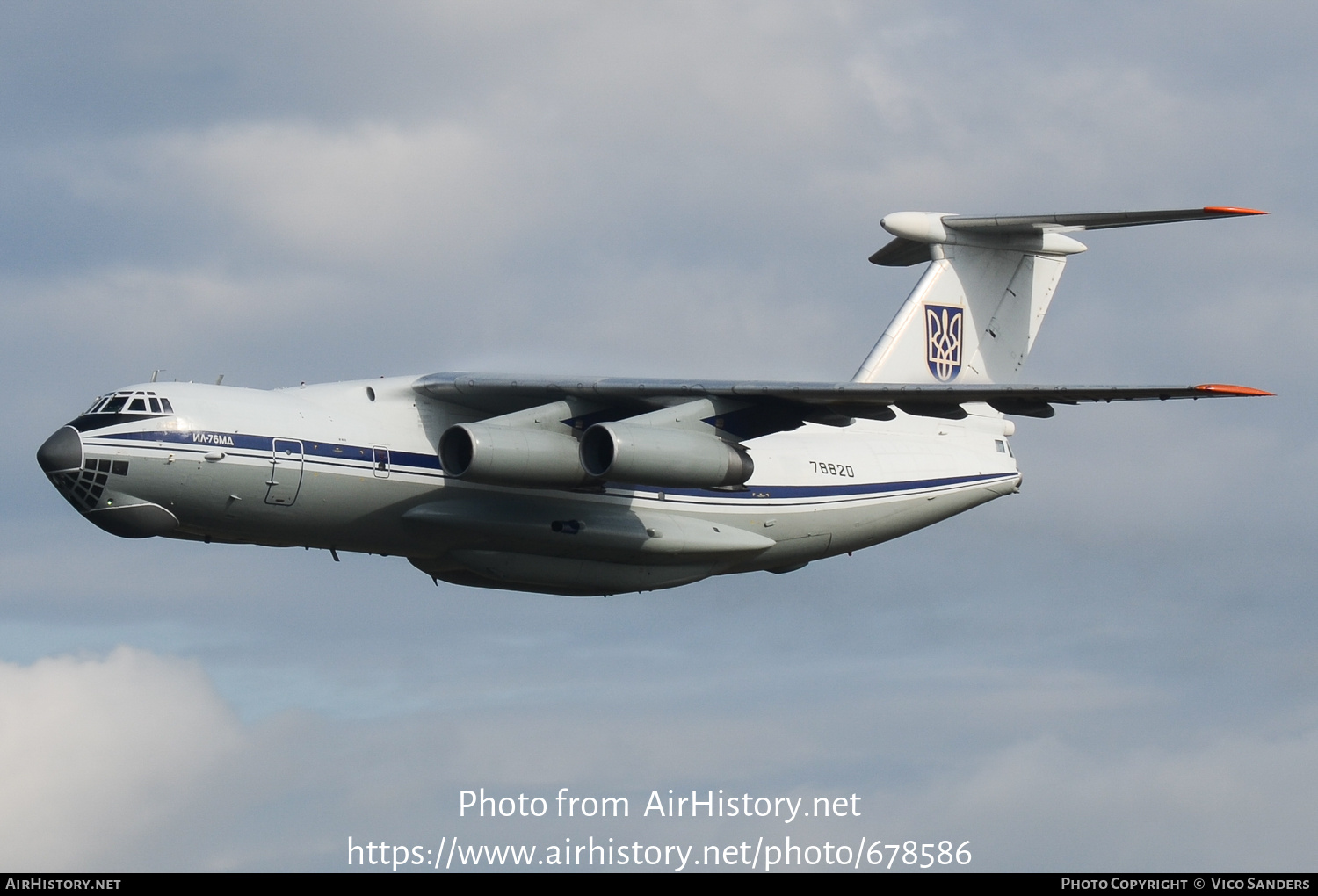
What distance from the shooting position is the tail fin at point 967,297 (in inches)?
635

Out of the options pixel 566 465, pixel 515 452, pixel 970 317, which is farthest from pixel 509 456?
pixel 970 317

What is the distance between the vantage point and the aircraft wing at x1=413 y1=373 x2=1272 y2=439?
1316 cm

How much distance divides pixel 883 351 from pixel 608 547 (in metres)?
3.61

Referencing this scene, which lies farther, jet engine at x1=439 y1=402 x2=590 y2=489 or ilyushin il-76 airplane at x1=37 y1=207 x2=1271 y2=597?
jet engine at x1=439 y1=402 x2=590 y2=489

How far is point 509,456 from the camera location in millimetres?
12883

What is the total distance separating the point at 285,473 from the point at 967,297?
682 cm

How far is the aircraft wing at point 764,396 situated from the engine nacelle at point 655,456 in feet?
1.55

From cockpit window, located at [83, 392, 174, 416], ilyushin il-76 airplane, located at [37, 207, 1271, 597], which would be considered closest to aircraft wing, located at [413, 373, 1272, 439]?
ilyushin il-76 airplane, located at [37, 207, 1271, 597]

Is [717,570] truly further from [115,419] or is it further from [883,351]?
[115,419]

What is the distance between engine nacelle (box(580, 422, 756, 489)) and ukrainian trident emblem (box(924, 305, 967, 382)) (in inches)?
139

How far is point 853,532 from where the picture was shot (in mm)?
15469

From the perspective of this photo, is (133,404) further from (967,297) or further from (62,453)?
(967,297)

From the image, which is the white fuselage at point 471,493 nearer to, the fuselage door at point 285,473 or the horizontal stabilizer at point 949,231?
the fuselage door at point 285,473

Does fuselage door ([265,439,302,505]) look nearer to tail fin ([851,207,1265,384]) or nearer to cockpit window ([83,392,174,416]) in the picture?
cockpit window ([83,392,174,416])
